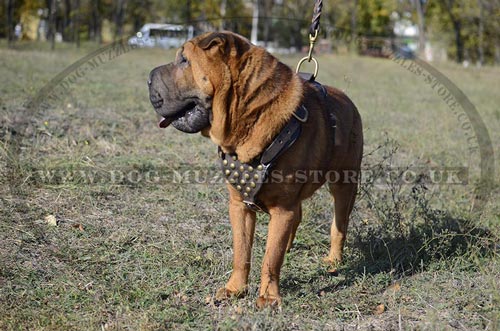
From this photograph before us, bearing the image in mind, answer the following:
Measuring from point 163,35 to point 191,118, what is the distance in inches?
917

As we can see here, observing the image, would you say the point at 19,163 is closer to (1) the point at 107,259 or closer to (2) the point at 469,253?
(1) the point at 107,259

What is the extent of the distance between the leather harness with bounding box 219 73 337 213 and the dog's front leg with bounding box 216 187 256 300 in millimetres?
199

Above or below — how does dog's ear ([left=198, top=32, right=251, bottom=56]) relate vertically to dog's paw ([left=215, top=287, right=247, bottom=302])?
above

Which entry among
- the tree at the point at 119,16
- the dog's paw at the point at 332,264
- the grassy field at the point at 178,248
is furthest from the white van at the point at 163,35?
the dog's paw at the point at 332,264

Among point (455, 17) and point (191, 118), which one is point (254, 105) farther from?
point (455, 17)

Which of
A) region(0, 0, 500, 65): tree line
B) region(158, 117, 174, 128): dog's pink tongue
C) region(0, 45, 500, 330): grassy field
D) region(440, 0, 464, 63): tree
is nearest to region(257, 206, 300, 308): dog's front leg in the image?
region(0, 45, 500, 330): grassy field

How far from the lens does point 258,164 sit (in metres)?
3.37

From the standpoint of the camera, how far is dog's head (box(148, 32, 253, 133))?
10.8 feet

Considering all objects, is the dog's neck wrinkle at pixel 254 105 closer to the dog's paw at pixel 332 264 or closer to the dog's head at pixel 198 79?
the dog's head at pixel 198 79

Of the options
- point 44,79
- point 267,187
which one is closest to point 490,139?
point 267,187

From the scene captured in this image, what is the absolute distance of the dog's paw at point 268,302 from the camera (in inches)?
139

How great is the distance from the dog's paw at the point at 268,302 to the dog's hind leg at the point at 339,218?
3.47 feet

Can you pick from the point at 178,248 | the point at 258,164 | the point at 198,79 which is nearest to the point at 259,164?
Answer: the point at 258,164

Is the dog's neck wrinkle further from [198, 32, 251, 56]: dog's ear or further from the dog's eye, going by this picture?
the dog's eye
